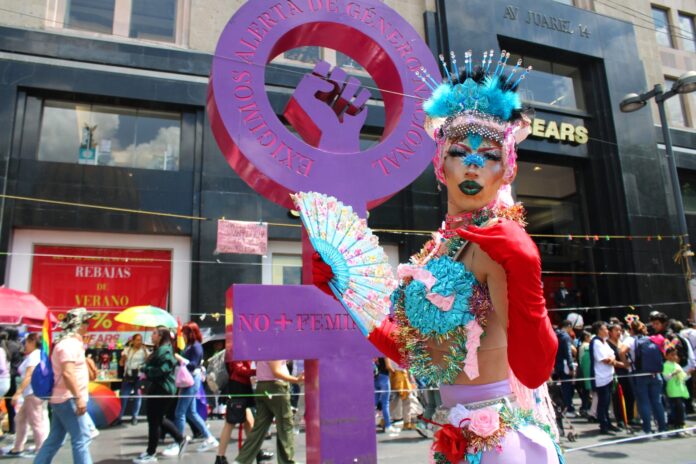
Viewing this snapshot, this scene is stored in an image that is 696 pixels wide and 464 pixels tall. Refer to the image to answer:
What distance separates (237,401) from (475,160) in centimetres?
454

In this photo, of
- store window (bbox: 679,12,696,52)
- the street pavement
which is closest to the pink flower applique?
the street pavement

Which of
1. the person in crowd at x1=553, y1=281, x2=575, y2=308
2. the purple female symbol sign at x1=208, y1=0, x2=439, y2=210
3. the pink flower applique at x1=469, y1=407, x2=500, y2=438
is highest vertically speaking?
the purple female symbol sign at x1=208, y1=0, x2=439, y2=210

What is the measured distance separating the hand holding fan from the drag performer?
0.17 meters

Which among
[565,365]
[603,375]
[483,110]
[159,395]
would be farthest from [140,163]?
[483,110]

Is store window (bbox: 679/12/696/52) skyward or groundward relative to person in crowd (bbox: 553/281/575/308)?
skyward

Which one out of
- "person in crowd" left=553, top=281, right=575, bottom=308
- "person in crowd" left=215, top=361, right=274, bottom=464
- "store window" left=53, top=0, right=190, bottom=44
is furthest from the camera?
"person in crowd" left=553, top=281, right=575, bottom=308

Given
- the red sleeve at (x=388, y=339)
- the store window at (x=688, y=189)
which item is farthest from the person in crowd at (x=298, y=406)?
the store window at (x=688, y=189)

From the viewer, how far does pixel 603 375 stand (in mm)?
7570

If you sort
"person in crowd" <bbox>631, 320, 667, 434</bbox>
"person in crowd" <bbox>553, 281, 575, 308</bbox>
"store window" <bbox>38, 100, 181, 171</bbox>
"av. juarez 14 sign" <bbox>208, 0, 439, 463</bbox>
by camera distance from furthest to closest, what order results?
"person in crowd" <bbox>553, 281, 575, 308</bbox>, "store window" <bbox>38, 100, 181, 171</bbox>, "person in crowd" <bbox>631, 320, 667, 434</bbox>, "av. juarez 14 sign" <bbox>208, 0, 439, 463</bbox>

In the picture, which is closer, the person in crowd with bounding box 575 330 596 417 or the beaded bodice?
the beaded bodice

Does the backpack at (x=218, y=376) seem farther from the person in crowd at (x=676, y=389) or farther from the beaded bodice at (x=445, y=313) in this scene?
the person in crowd at (x=676, y=389)

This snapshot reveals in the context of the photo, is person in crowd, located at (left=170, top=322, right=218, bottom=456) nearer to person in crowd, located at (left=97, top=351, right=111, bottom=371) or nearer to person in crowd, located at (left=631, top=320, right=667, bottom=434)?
person in crowd, located at (left=97, top=351, right=111, bottom=371)

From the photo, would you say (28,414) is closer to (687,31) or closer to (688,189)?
(688,189)

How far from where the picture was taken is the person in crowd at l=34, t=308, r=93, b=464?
4609mm
